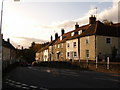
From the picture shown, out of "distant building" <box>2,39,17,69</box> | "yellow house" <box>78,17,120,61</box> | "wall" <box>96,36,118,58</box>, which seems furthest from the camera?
"wall" <box>96,36,118,58</box>

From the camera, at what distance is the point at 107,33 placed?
40.2 meters

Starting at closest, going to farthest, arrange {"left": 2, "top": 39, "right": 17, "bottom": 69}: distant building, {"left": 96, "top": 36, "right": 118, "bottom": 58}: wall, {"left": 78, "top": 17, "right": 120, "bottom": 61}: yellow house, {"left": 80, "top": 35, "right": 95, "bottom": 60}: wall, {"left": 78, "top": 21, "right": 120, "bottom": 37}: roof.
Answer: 1. {"left": 2, "top": 39, "right": 17, "bottom": 69}: distant building
2. {"left": 78, "top": 17, "right": 120, "bottom": 61}: yellow house
3. {"left": 96, "top": 36, "right": 118, "bottom": 58}: wall
4. {"left": 80, "top": 35, "right": 95, "bottom": 60}: wall
5. {"left": 78, "top": 21, "right": 120, "bottom": 37}: roof

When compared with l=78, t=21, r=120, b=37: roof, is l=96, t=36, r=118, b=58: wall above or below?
below

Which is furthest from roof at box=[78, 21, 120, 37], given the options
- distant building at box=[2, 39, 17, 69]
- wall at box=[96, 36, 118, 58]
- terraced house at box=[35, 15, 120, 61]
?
distant building at box=[2, 39, 17, 69]

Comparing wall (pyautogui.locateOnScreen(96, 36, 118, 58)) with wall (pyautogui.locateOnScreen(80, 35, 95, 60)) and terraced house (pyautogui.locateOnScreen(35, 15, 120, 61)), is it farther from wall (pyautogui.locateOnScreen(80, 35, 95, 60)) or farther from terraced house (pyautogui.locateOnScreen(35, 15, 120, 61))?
wall (pyautogui.locateOnScreen(80, 35, 95, 60))

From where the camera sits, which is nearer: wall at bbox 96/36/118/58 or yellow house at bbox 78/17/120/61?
yellow house at bbox 78/17/120/61

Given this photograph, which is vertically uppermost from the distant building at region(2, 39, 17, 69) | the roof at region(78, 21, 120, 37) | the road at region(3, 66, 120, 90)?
the roof at region(78, 21, 120, 37)

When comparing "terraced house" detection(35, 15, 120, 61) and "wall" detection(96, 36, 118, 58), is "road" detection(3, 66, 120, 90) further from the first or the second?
"wall" detection(96, 36, 118, 58)

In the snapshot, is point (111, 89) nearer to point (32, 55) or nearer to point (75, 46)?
point (75, 46)

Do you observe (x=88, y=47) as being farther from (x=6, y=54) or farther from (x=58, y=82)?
(x=58, y=82)

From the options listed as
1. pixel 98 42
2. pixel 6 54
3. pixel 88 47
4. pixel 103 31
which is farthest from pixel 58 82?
pixel 6 54

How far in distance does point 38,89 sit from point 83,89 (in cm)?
266

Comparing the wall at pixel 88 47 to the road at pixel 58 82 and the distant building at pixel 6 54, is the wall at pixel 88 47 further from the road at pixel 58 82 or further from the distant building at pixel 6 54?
the road at pixel 58 82

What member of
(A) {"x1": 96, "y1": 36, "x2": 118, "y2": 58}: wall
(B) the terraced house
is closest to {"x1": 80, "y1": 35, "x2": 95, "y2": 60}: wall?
(B) the terraced house
